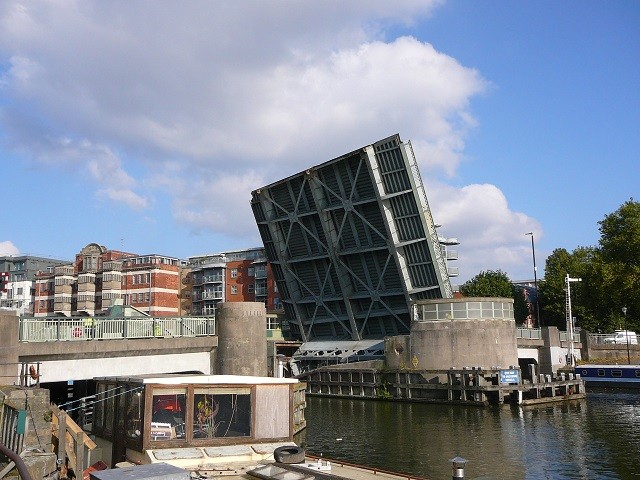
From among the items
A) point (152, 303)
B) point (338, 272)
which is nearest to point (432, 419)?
point (338, 272)

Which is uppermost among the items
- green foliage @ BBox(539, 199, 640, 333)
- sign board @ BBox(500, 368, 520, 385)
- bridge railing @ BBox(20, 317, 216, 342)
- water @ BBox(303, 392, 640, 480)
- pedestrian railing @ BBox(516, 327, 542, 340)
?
green foliage @ BBox(539, 199, 640, 333)

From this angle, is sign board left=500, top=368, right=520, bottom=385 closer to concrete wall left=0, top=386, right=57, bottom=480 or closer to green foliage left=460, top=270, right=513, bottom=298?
concrete wall left=0, top=386, right=57, bottom=480

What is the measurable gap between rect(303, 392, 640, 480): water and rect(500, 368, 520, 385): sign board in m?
2.25

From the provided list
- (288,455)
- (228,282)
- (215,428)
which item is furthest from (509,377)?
(228,282)

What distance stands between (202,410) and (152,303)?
81.8 m

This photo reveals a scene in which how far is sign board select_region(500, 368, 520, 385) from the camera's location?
131 feet

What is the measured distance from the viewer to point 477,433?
29.0m

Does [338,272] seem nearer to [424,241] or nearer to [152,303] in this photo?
[424,241]

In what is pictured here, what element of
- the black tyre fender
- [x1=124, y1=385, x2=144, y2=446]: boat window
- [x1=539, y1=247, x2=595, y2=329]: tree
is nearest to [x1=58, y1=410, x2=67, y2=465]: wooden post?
[x1=124, y1=385, x2=144, y2=446]: boat window

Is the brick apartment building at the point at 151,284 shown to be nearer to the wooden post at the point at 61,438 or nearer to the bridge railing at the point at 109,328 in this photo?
the bridge railing at the point at 109,328

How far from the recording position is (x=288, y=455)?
12.7m

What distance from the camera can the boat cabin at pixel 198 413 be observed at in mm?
12969

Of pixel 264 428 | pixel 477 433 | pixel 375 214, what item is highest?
pixel 375 214

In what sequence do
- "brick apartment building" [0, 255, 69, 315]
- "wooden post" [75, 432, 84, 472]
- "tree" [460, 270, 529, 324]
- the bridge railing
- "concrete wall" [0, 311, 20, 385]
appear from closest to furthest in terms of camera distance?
"wooden post" [75, 432, 84, 472] < "concrete wall" [0, 311, 20, 385] < the bridge railing < "tree" [460, 270, 529, 324] < "brick apartment building" [0, 255, 69, 315]
